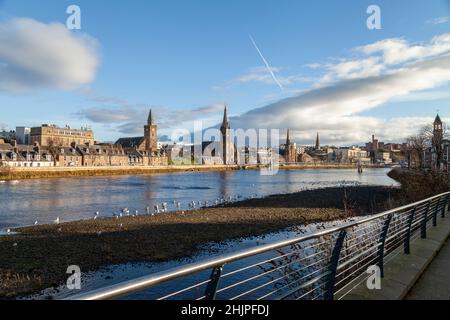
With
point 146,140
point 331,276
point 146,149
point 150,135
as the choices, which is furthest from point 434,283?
point 150,135

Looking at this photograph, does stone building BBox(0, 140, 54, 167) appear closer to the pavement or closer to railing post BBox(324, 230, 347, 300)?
the pavement

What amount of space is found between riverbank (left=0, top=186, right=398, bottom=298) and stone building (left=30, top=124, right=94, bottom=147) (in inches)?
5656

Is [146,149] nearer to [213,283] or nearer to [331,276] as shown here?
[331,276]

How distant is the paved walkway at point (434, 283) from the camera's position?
6.80 m

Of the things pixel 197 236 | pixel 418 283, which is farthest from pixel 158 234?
pixel 418 283

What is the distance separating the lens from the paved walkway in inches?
268

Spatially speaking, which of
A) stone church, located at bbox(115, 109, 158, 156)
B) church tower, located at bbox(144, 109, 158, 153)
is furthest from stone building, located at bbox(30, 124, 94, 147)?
church tower, located at bbox(144, 109, 158, 153)

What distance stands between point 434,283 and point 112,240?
16642 millimetres

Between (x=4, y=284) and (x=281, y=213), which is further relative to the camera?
(x=281, y=213)
